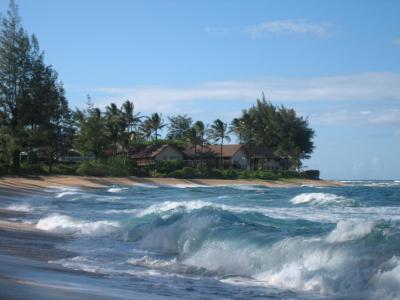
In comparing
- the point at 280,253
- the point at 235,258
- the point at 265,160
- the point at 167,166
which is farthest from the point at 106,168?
the point at 280,253

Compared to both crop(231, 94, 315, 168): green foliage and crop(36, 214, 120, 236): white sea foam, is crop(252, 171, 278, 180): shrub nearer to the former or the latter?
crop(231, 94, 315, 168): green foliage

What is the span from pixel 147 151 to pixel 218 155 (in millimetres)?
12260

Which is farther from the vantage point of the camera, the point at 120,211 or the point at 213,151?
the point at 213,151

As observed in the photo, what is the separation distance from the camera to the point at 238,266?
11273 mm

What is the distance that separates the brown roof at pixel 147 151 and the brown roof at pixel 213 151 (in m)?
4.29

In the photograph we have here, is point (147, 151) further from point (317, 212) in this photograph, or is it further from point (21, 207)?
point (317, 212)

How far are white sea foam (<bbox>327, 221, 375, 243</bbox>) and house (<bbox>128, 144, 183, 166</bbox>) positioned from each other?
61135mm

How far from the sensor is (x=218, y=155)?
83.8 m

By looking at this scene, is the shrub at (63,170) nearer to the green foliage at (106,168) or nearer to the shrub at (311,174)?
the green foliage at (106,168)

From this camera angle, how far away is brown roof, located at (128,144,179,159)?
246ft

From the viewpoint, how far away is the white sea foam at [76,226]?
17.2 meters

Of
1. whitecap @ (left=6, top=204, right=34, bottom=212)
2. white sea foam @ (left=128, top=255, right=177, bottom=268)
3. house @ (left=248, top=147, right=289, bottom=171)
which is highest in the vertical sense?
house @ (left=248, top=147, right=289, bottom=171)

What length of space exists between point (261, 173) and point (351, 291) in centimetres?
6413

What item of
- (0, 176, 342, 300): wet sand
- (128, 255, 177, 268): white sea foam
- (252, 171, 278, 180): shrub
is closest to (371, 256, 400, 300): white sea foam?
(0, 176, 342, 300): wet sand
